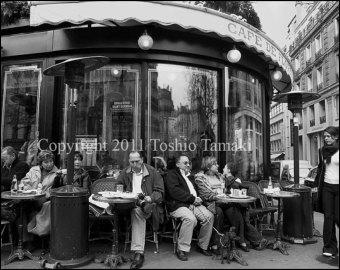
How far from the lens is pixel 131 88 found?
6.71 m

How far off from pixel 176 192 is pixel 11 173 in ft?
8.65

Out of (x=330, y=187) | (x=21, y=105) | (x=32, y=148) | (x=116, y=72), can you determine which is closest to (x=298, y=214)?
(x=330, y=187)

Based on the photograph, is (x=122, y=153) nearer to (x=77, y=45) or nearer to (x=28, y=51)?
(x=77, y=45)

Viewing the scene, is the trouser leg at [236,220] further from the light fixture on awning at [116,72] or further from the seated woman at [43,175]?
the light fixture on awning at [116,72]

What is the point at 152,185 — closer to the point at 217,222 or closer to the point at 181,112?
the point at 217,222

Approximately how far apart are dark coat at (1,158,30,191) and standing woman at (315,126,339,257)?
4.49 m

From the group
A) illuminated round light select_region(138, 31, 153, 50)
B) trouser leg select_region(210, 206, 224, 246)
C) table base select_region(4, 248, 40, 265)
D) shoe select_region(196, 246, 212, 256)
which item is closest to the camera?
table base select_region(4, 248, 40, 265)

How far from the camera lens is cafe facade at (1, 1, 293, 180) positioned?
645 cm

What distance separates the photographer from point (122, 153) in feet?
21.9

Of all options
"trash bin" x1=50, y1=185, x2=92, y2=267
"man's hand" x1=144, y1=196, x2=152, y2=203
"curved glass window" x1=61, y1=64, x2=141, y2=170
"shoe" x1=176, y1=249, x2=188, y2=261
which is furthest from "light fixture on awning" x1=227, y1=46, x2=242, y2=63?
"trash bin" x1=50, y1=185, x2=92, y2=267

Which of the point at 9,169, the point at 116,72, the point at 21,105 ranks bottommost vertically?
the point at 9,169

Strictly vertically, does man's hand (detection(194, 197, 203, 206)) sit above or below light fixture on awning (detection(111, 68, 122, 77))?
below

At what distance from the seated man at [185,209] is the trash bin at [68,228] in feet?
4.27

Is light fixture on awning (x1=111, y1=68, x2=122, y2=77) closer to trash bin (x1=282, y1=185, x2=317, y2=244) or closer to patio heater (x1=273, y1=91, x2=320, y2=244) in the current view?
patio heater (x1=273, y1=91, x2=320, y2=244)
